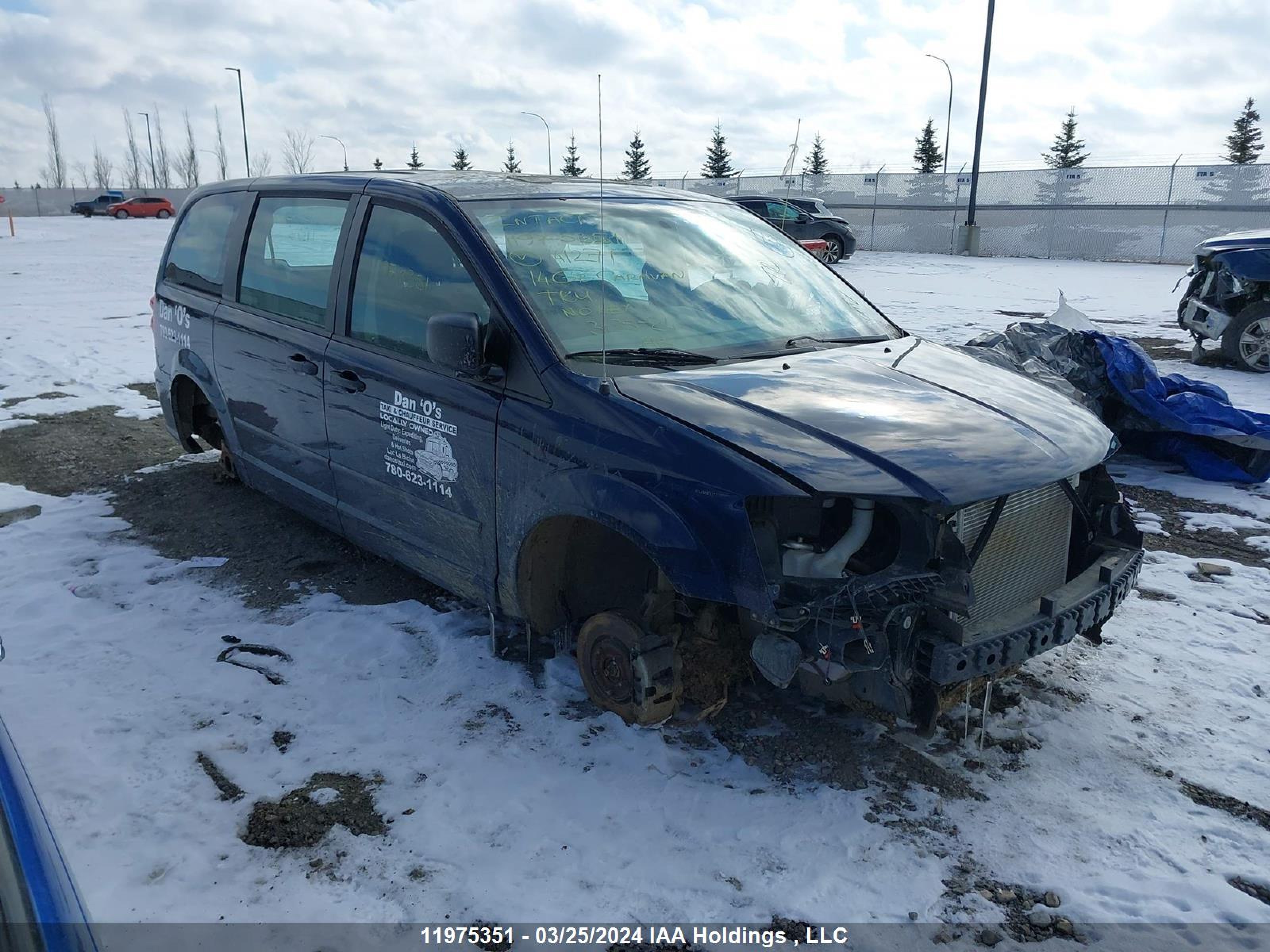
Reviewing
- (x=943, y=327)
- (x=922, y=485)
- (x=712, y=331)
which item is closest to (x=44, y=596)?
(x=712, y=331)

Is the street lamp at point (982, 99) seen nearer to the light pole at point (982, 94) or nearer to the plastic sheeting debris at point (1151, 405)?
the light pole at point (982, 94)

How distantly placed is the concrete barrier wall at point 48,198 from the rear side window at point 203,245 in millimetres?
60450

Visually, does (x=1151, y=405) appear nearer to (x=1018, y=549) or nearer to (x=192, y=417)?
(x=1018, y=549)

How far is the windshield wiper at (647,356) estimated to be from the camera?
3197mm

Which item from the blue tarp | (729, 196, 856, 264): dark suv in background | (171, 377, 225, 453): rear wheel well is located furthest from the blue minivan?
(729, 196, 856, 264): dark suv in background

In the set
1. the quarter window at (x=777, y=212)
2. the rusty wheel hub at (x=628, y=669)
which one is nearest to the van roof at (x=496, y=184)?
the rusty wheel hub at (x=628, y=669)

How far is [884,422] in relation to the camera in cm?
289

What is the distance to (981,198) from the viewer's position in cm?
3177

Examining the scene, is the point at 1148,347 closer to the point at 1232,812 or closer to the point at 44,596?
the point at 1232,812

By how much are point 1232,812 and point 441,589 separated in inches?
124

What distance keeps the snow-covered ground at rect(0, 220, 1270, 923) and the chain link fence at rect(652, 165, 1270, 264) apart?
871 inches

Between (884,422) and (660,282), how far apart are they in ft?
3.84

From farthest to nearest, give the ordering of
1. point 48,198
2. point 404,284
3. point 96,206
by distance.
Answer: point 48,198
point 96,206
point 404,284

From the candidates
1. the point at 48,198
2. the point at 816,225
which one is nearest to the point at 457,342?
the point at 816,225
